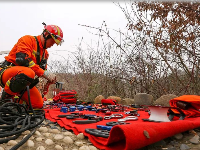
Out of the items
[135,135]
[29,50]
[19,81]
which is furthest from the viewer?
[29,50]

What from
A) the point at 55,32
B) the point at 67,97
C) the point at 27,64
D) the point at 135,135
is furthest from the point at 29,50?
the point at 135,135

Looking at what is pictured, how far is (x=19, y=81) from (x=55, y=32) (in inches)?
40.0

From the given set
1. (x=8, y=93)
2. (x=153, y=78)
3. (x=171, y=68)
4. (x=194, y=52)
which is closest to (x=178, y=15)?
(x=194, y=52)

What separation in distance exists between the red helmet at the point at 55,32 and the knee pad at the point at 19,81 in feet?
2.82

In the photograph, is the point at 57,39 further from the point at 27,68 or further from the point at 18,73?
the point at 18,73

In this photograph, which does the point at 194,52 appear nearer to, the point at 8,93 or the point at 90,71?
the point at 90,71

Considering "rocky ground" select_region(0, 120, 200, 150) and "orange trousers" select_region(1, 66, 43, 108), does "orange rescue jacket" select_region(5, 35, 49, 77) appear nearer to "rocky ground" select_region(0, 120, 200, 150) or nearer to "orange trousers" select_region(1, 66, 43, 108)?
"orange trousers" select_region(1, 66, 43, 108)

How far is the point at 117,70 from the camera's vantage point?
520cm

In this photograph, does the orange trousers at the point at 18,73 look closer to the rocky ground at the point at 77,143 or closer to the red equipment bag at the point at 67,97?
the red equipment bag at the point at 67,97

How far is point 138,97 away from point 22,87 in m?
2.37

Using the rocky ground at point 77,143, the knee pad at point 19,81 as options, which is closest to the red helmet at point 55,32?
the knee pad at point 19,81

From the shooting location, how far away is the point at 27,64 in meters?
2.92

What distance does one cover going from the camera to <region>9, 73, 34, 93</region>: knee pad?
2713 millimetres

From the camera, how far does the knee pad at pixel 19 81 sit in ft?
8.90
